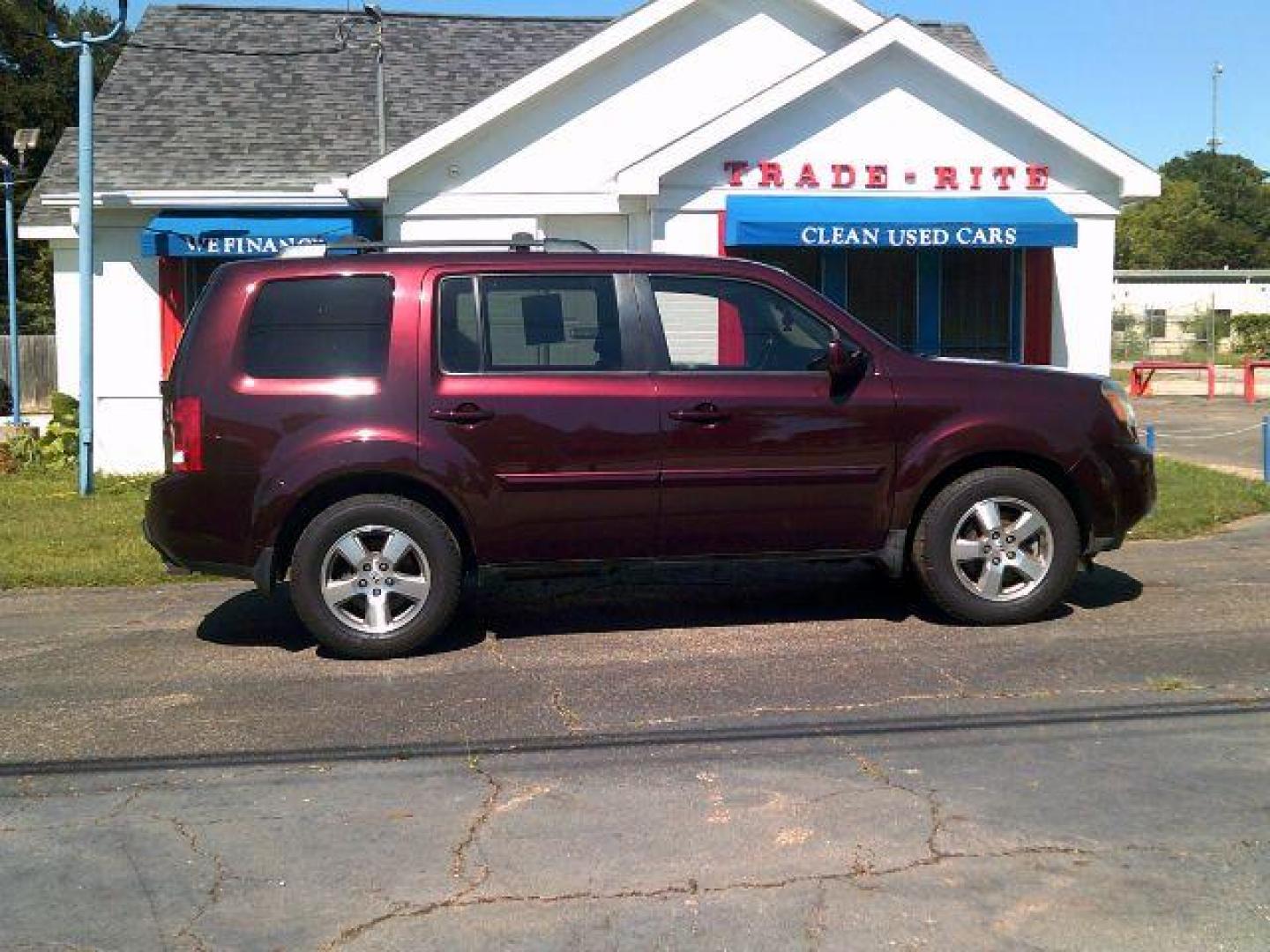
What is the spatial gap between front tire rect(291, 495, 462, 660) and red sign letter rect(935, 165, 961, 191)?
9.68 meters

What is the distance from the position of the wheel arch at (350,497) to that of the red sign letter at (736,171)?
27.9ft

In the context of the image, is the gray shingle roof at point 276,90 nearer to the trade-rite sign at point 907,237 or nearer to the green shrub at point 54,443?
the green shrub at point 54,443

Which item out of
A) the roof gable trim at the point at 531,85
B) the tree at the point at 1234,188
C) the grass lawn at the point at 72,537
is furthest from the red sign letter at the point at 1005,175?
the tree at the point at 1234,188

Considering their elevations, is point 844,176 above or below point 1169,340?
above

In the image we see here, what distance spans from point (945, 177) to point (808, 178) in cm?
154

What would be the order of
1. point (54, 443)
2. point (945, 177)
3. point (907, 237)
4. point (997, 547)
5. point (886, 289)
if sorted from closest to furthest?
point (997, 547) < point (907, 237) < point (945, 177) < point (886, 289) < point (54, 443)

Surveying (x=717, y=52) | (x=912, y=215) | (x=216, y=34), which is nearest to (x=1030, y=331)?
(x=912, y=215)

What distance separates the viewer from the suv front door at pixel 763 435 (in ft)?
21.3

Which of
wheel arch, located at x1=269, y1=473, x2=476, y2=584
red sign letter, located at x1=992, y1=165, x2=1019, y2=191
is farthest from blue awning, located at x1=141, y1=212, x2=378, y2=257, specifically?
wheel arch, located at x1=269, y1=473, x2=476, y2=584

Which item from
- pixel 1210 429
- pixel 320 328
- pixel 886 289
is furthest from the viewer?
pixel 1210 429

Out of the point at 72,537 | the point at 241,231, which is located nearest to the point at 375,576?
the point at 72,537

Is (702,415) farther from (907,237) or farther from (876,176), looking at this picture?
(876,176)

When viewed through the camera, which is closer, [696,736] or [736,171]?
[696,736]

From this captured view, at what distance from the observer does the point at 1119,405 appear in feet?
22.7
